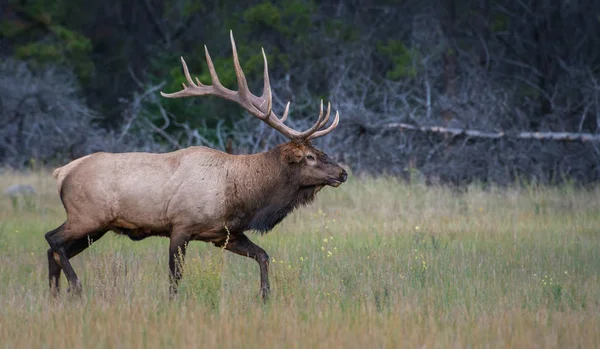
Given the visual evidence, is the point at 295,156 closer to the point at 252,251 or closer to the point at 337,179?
the point at 337,179

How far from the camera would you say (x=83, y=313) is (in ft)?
20.0

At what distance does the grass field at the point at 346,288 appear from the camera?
5551 mm

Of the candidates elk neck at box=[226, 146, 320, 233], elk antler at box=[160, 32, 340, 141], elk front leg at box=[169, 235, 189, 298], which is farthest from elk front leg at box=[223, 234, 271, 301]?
elk antler at box=[160, 32, 340, 141]

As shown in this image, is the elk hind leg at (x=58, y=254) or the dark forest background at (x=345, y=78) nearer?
the elk hind leg at (x=58, y=254)

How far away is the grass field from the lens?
219 inches

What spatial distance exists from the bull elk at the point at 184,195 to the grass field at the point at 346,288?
25 centimetres

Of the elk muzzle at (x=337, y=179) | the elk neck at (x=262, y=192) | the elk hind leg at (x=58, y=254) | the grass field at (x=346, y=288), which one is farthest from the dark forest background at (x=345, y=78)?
the elk hind leg at (x=58, y=254)

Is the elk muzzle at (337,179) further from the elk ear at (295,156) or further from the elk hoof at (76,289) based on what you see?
the elk hoof at (76,289)

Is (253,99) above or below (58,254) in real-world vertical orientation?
above

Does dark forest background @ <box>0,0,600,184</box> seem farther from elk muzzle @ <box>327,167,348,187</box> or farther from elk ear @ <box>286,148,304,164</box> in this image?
elk muzzle @ <box>327,167,348,187</box>

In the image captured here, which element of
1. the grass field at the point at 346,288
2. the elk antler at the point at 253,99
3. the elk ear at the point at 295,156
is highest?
the elk antler at the point at 253,99

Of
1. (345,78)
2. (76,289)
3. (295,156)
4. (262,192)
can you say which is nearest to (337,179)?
(295,156)

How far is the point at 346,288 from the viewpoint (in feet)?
23.5

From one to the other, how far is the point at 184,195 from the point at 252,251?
712mm
